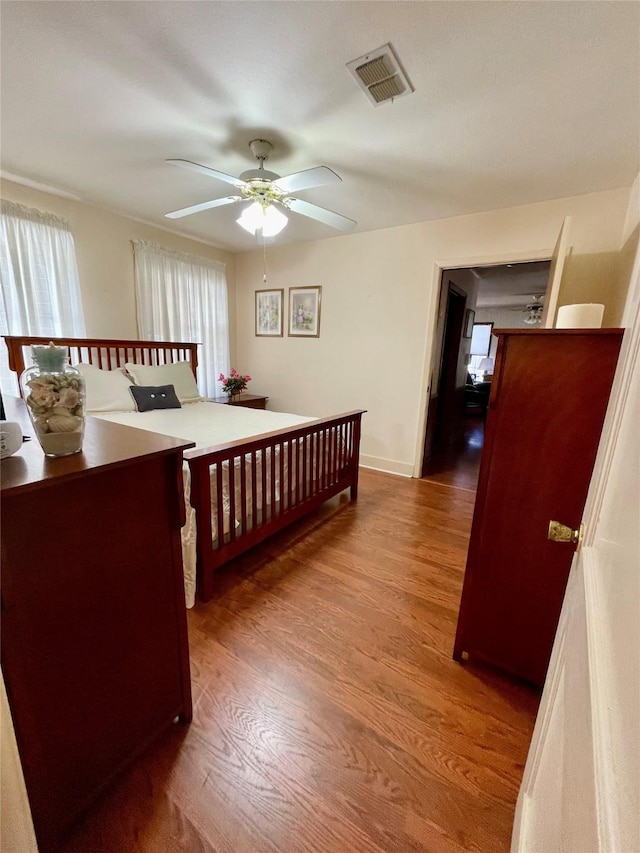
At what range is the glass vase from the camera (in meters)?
0.80

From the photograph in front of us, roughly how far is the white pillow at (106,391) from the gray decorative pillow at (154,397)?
0.07 metres

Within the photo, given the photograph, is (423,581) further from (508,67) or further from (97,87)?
(97,87)

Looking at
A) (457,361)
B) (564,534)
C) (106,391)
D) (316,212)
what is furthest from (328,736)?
(457,361)

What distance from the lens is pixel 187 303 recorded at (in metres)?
4.11

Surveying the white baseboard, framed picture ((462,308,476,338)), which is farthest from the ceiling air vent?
framed picture ((462,308,476,338))

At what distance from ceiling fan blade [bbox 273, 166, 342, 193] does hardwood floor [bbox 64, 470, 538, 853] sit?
7.32ft

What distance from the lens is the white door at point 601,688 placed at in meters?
0.36

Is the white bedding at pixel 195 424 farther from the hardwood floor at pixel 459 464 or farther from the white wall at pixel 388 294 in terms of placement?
the hardwood floor at pixel 459 464

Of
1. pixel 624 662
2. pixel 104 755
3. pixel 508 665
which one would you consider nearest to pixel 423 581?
pixel 508 665

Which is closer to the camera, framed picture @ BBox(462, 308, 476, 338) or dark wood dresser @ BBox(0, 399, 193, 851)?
dark wood dresser @ BBox(0, 399, 193, 851)

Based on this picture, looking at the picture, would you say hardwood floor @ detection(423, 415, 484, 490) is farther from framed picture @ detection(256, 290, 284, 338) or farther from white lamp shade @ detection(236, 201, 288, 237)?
framed picture @ detection(256, 290, 284, 338)

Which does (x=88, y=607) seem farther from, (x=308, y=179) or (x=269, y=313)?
(x=269, y=313)

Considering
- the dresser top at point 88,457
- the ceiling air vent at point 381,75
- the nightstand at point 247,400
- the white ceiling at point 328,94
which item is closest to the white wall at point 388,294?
the nightstand at point 247,400

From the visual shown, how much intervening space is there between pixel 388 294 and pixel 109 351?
9.59ft
